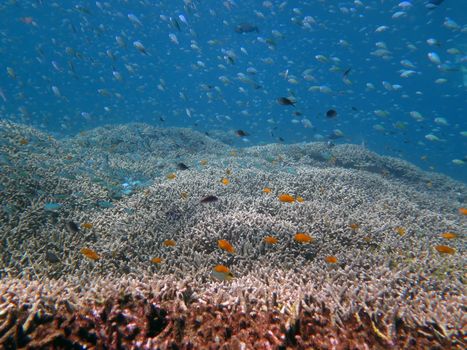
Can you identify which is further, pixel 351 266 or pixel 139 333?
pixel 351 266

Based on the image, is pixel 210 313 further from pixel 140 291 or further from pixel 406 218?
pixel 406 218

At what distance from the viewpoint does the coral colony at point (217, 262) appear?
2.55 meters

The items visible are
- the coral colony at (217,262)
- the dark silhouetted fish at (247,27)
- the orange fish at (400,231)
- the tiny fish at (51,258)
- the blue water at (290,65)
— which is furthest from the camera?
the blue water at (290,65)

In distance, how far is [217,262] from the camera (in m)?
3.97

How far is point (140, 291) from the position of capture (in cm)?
279

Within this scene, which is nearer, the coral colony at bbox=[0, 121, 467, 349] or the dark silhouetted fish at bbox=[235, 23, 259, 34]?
the coral colony at bbox=[0, 121, 467, 349]

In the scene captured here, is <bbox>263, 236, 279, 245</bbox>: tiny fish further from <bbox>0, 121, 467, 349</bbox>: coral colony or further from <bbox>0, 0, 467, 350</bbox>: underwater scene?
<bbox>0, 121, 467, 349</bbox>: coral colony

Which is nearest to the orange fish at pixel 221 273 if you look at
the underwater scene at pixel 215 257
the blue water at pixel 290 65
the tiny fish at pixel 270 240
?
the underwater scene at pixel 215 257

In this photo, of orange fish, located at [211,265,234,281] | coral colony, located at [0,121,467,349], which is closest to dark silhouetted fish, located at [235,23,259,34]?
Answer: coral colony, located at [0,121,467,349]

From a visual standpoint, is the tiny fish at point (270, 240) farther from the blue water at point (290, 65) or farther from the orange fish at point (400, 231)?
the blue water at point (290, 65)

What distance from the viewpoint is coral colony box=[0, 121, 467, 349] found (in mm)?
2555

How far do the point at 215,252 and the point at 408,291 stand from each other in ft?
8.74

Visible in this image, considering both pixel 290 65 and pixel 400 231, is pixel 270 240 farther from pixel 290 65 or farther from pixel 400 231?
pixel 290 65

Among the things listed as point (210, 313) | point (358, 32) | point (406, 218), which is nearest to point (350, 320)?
point (210, 313)
